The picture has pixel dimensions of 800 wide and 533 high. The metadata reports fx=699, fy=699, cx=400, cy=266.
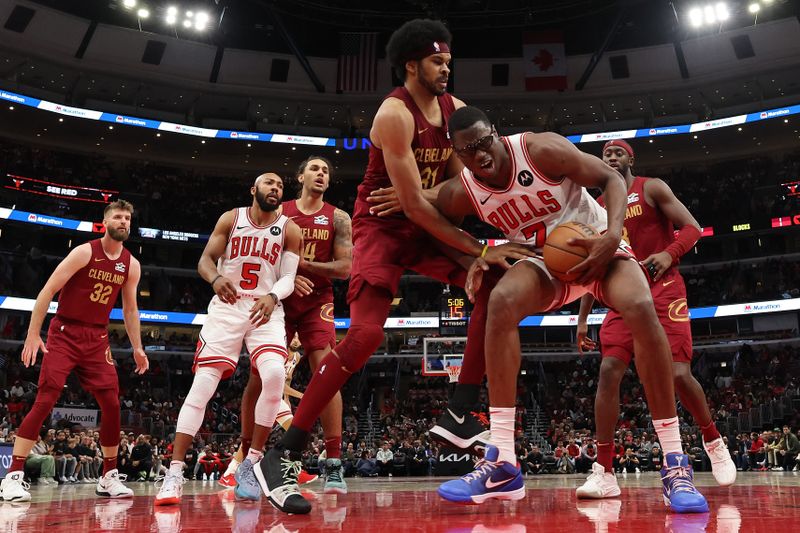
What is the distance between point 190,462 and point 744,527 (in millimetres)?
16788

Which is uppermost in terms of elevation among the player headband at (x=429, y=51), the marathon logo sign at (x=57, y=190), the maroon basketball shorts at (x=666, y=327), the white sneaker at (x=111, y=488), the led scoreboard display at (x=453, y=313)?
the marathon logo sign at (x=57, y=190)

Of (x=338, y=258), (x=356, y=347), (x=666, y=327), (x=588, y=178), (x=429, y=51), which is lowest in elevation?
(x=356, y=347)

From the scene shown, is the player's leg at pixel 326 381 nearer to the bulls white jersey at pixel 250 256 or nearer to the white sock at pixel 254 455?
the white sock at pixel 254 455

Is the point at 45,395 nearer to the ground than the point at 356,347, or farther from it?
nearer to the ground

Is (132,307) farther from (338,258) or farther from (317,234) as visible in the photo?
(338,258)

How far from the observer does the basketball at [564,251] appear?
321 centimetres

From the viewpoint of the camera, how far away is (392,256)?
388 cm

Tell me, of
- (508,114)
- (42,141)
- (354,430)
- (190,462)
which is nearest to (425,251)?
(190,462)

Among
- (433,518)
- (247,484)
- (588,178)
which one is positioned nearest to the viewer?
(433,518)

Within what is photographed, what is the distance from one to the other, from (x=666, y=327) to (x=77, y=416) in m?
19.0

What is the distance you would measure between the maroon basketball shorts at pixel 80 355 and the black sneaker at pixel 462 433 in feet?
9.80

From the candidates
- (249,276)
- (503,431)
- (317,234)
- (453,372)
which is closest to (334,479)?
(249,276)

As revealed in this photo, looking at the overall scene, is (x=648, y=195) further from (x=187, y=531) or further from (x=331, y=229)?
(x=187, y=531)

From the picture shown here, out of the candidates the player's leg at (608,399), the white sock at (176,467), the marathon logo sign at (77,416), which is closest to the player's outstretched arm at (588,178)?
the player's leg at (608,399)
